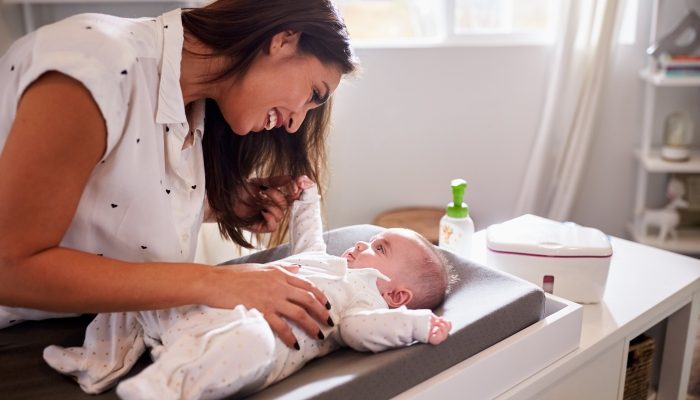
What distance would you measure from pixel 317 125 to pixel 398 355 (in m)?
0.64

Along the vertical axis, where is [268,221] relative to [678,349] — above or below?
above

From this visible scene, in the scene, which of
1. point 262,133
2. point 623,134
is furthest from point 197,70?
point 623,134

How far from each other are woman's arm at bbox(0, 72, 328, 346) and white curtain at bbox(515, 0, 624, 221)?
2.01 metres

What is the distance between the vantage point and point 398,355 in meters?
0.95

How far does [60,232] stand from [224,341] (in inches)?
10.9

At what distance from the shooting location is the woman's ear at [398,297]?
1.17 m

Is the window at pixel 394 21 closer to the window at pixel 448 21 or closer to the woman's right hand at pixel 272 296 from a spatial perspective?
the window at pixel 448 21

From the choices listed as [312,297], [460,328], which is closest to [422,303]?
[460,328]

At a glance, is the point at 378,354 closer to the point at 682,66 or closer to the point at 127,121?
the point at 127,121

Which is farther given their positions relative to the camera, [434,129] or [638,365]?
[434,129]

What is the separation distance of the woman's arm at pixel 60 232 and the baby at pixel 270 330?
0.22 ft

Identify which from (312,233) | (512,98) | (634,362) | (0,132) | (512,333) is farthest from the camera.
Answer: (512,98)

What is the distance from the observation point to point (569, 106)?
8.54ft

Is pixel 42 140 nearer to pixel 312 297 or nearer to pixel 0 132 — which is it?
pixel 0 132
